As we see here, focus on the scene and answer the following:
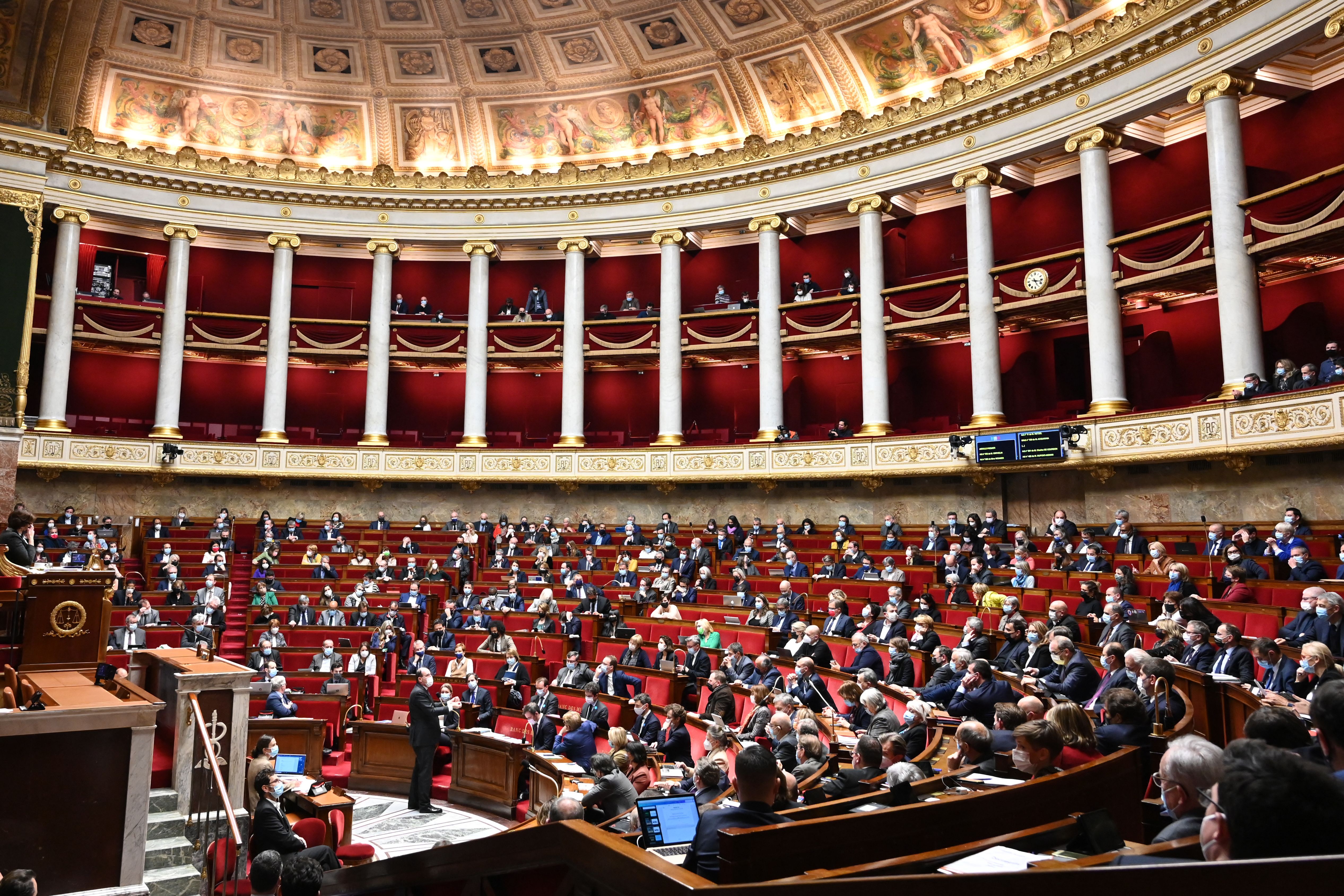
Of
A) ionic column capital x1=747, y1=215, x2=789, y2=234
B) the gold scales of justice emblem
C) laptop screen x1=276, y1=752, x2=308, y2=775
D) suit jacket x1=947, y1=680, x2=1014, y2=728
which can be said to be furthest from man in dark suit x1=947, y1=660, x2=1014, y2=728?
ionic column capital x1=747, y1=215, x2=789, y2=234

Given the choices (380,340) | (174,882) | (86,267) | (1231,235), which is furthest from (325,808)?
(86,267)

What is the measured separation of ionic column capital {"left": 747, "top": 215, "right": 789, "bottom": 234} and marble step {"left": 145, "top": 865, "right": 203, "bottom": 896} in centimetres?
1964

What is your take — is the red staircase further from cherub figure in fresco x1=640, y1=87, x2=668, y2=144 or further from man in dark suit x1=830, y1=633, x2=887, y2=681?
cherub figure in fresco x1=640, y1=87, x2=668, y2=144

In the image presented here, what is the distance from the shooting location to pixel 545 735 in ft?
34.4

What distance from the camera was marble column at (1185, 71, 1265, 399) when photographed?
1576 centimetres

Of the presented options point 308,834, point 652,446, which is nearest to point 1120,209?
point 652,446

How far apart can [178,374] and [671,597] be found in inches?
631

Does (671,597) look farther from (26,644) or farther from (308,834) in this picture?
(26,644)

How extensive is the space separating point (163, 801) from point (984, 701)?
6587 mm

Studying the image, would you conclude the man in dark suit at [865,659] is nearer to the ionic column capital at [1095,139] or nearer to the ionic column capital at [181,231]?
the ionic column capital at [1095,139]

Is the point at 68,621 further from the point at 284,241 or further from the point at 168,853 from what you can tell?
the point at 284,241

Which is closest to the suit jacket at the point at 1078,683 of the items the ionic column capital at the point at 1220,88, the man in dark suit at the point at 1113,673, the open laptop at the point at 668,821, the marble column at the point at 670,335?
the man in dark suit at the point at 1113,673

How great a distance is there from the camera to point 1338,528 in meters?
13.2

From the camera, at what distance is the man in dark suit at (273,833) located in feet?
21.7
